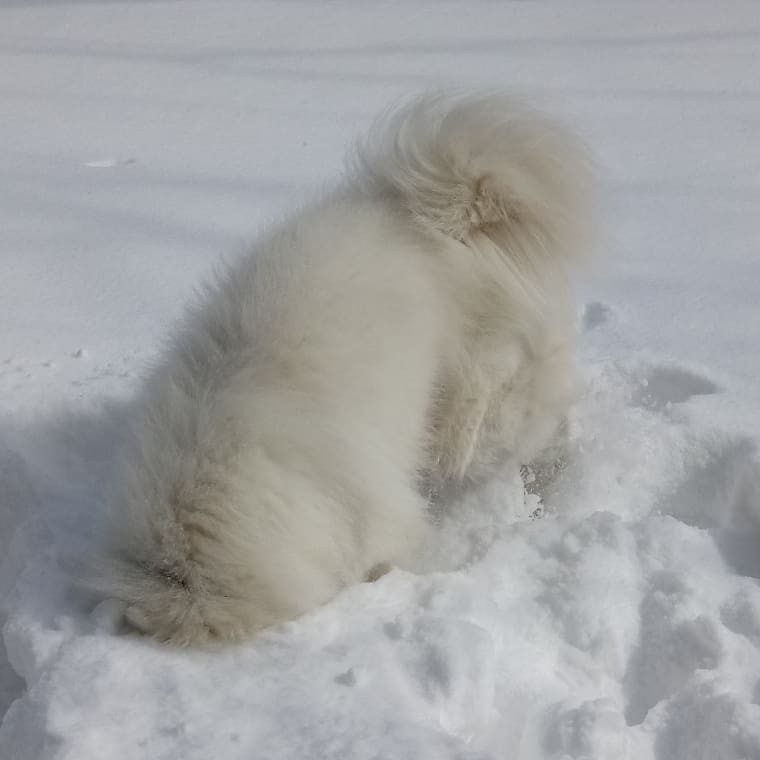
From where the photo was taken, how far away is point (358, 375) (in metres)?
1.73

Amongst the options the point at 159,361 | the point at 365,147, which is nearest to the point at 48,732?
the point at 159,361

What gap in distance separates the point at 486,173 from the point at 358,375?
1.58 feet

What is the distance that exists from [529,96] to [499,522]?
840mm

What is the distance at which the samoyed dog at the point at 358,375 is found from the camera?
1592 millimetres

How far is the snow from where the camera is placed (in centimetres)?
152

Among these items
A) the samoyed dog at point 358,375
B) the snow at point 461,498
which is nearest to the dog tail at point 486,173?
the samoyed dog at point 358,375

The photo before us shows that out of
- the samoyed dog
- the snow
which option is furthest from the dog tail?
the snow

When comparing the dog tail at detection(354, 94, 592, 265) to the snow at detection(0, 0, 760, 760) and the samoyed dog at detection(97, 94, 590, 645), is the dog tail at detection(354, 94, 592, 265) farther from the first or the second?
the snow at detection(0, 0, 760, 760)

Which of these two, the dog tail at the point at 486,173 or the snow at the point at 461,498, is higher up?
the dog tail at the point at 486,173

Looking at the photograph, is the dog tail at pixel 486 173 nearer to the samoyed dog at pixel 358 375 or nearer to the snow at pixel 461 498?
the samoyed dog at pixel 358 375

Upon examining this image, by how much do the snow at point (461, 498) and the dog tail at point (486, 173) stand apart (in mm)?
133

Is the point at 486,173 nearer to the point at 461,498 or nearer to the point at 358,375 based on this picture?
the point at 358,375

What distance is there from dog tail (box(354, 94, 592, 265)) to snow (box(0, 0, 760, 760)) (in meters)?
0.13

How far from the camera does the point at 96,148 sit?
4039 mm
